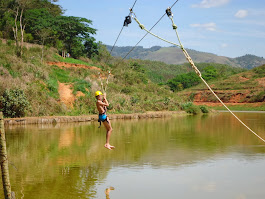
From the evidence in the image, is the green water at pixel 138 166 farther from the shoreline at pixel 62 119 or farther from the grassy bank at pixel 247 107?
the grassy bank at pixel 247 107

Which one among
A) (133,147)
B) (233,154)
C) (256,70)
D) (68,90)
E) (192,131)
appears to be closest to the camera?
(233,154)

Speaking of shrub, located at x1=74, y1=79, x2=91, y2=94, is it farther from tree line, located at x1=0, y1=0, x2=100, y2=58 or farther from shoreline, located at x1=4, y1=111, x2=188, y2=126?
tree line, located at x1=0, y1=0, x2=100, y2=58

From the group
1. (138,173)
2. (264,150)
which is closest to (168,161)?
(138,173)

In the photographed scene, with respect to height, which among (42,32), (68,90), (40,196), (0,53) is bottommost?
(40,196)

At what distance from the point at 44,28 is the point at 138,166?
36.2 metres

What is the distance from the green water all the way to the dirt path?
12046 mm

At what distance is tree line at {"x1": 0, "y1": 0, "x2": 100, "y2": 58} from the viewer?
44406 millimetres

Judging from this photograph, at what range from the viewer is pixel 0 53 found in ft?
115

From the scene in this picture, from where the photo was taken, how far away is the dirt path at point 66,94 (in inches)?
1287

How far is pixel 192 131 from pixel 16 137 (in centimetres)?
965

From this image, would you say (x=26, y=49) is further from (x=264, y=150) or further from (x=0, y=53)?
(x=264, y=150)

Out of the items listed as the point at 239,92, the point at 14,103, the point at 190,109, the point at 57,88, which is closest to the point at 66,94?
the point at 57,88

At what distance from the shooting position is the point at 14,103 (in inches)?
1073

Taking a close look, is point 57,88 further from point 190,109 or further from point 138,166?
point 138,166
